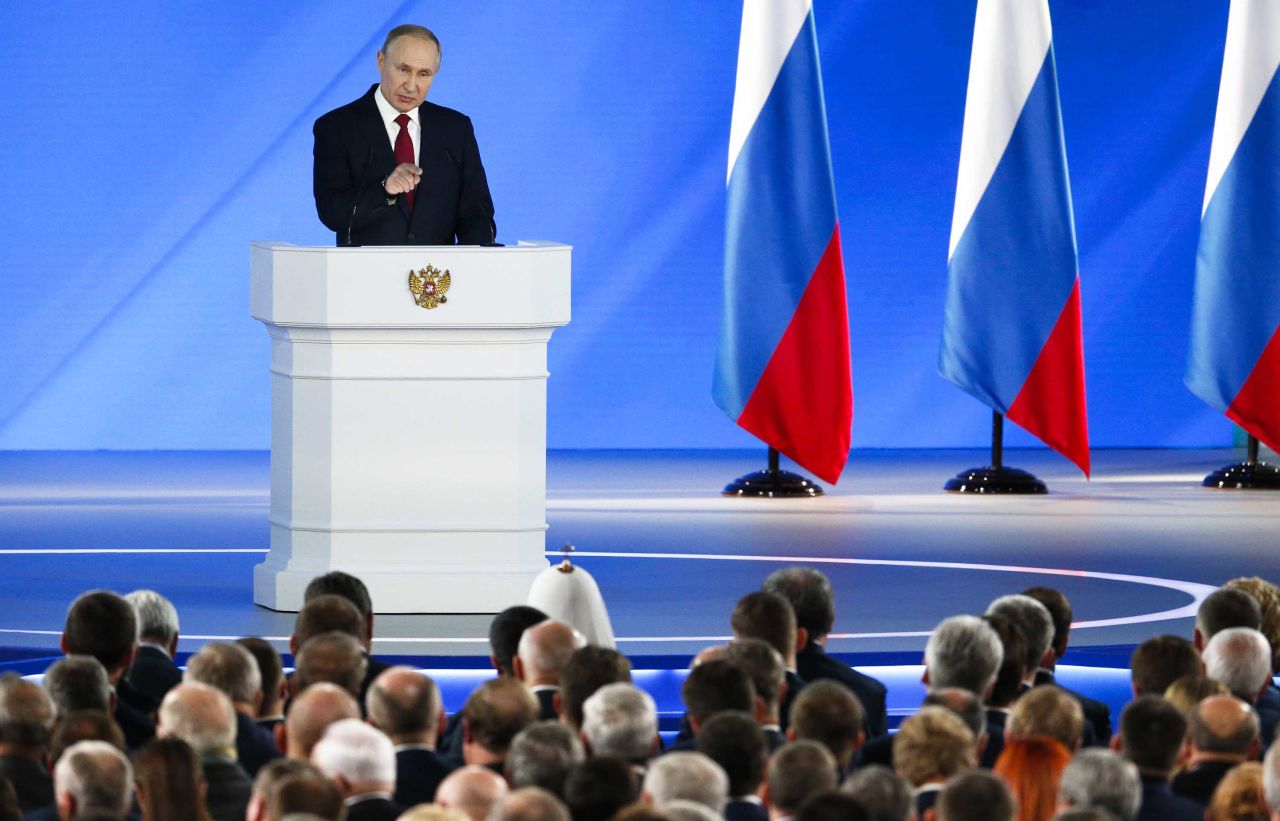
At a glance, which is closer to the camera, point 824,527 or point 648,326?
point 824,527

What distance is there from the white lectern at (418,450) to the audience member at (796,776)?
346 cm

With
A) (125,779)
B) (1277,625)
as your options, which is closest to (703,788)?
(125,779)

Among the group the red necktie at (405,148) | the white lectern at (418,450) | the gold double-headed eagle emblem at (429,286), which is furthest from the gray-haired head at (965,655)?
the red necktie at (405,148)

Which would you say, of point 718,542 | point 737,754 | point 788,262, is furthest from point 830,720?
point 788,262

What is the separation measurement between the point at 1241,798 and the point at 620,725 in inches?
38.9

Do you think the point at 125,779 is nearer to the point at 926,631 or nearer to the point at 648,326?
the point at 926,631

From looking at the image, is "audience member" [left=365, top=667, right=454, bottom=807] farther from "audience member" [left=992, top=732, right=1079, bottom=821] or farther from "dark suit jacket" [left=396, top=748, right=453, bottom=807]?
"audience member" [left=992, top=732, right=1079, bottom=821]

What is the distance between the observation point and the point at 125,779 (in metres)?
3.73

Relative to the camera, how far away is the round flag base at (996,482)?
11672mm

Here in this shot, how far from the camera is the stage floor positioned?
7180mm

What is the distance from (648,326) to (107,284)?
280 cm

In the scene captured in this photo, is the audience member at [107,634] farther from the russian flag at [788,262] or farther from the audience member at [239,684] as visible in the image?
the russian flag at [788,262]

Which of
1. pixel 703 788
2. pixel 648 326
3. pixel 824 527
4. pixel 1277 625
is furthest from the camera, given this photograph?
pixel 648 326

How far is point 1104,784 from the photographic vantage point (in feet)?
12.1
